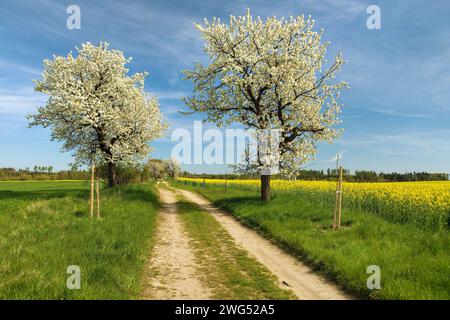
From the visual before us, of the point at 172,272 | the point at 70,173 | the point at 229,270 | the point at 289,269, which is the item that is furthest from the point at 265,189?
the point at 70,173

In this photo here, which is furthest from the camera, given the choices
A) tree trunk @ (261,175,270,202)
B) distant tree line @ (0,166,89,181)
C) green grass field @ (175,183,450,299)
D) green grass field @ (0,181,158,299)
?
distant tree line @ (0,166,89,181)

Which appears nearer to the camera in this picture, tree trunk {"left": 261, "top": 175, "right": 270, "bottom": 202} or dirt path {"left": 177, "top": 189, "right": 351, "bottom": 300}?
dirt path {"left": 177, "top": 189, "right": 351, "bottom": 300}

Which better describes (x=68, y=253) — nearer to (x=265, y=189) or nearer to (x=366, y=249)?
(x=366, y=249)

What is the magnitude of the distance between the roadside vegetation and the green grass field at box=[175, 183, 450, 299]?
188cm

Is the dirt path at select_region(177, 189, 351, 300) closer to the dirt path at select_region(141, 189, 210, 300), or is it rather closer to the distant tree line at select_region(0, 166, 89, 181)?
the dirt path at select_region(141, 189, 210, 300)

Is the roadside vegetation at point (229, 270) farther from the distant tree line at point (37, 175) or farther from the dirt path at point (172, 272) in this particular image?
the distant tree line at point (37, 175)

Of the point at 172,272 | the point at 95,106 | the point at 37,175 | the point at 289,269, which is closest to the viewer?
the point at 172,272

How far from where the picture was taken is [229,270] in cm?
1025

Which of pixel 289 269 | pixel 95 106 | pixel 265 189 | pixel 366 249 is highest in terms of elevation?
pixel 95 106

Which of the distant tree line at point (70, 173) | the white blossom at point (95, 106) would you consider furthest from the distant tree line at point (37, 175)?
the white blossom at point (95, 106)

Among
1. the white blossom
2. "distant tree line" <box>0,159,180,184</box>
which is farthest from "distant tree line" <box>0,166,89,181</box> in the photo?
the white blossom

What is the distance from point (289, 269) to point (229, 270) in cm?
185

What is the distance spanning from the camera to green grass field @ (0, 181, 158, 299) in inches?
295

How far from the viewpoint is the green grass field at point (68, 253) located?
7496 millimetres
